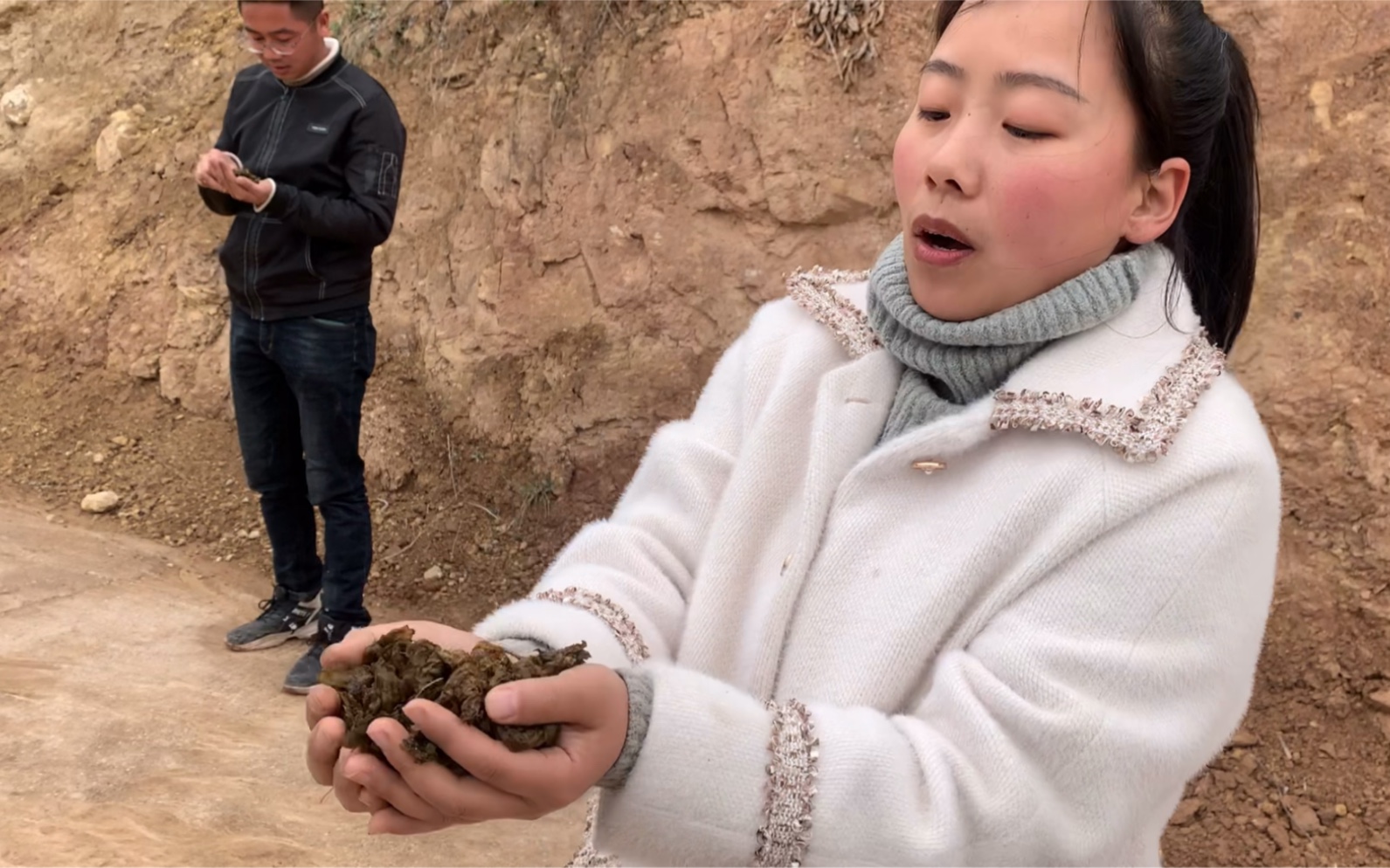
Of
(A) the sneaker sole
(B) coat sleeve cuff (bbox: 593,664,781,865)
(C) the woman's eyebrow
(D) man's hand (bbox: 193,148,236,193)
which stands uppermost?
(C) the woman's eyebrow

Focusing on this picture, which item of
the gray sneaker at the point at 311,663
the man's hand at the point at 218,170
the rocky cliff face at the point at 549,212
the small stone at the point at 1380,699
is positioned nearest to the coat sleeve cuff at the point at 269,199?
the man's hand at the point at 218,170

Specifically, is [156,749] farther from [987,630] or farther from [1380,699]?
[1380,699]

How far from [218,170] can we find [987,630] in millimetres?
2997

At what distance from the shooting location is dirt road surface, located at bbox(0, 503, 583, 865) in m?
2.97

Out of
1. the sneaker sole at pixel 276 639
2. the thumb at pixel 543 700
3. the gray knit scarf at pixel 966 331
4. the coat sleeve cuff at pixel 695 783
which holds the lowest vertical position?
the sneaker sole at pixel 276 639

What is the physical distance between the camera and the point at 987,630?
1310 millimetres

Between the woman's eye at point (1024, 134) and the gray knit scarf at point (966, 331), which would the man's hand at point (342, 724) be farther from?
the woman's eye at point (1024, 134)

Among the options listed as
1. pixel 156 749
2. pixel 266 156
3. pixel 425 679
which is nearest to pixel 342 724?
pixel 425 679

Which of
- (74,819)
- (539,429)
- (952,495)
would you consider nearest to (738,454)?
(952,495)

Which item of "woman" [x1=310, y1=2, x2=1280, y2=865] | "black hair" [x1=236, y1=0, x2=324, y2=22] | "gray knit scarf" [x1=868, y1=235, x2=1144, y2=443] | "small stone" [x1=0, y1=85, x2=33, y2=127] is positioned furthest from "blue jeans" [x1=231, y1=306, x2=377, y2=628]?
"small stone" [x1=0, y1=85, x2=33, y2=127]

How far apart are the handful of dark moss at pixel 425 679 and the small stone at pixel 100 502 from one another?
462 cm

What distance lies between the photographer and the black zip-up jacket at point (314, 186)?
369 cm

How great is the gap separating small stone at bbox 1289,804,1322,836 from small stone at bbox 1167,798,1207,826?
24cm

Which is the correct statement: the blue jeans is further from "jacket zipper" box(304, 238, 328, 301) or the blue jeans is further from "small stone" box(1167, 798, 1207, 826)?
"small stone" box(1167, 798, 1207, 826)
